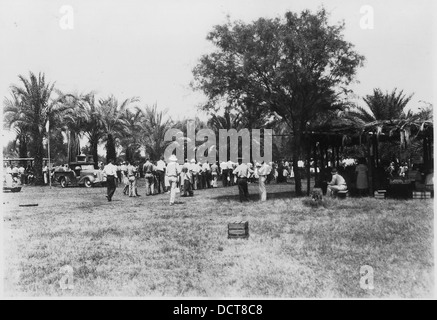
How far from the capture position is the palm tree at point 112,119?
98.8ft

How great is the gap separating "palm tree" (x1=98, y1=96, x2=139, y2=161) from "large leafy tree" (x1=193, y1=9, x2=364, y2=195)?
14.0 meters

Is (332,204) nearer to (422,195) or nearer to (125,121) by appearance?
(422,195)

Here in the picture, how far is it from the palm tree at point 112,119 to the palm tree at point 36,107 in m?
4.34

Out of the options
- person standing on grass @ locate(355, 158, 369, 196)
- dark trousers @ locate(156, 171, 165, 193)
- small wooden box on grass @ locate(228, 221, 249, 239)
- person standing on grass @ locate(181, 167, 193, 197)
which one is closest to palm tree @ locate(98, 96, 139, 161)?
dark trousers @ locate(156, 171, 165, 193)

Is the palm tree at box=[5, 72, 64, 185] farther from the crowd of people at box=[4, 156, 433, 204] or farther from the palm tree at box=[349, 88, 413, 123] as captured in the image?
the palm tree at box=[349, 88, 413, 123]

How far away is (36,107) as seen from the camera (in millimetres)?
24781

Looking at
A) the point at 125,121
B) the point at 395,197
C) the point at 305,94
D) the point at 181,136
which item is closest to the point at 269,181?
the point at 181,136

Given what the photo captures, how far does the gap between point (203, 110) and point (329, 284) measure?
12.1 m

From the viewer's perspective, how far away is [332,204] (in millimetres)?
13805

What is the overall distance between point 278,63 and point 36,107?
13824 millimetres

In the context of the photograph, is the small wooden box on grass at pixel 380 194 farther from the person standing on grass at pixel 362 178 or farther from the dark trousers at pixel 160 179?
the dark trousers at pixel 160 179

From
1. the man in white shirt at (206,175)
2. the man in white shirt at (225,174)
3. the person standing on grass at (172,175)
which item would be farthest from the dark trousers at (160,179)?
the person standing on grass at (172,175)

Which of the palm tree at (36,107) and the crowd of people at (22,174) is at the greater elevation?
the palm tree at (36,107)

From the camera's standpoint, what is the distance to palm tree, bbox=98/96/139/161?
3010cm
